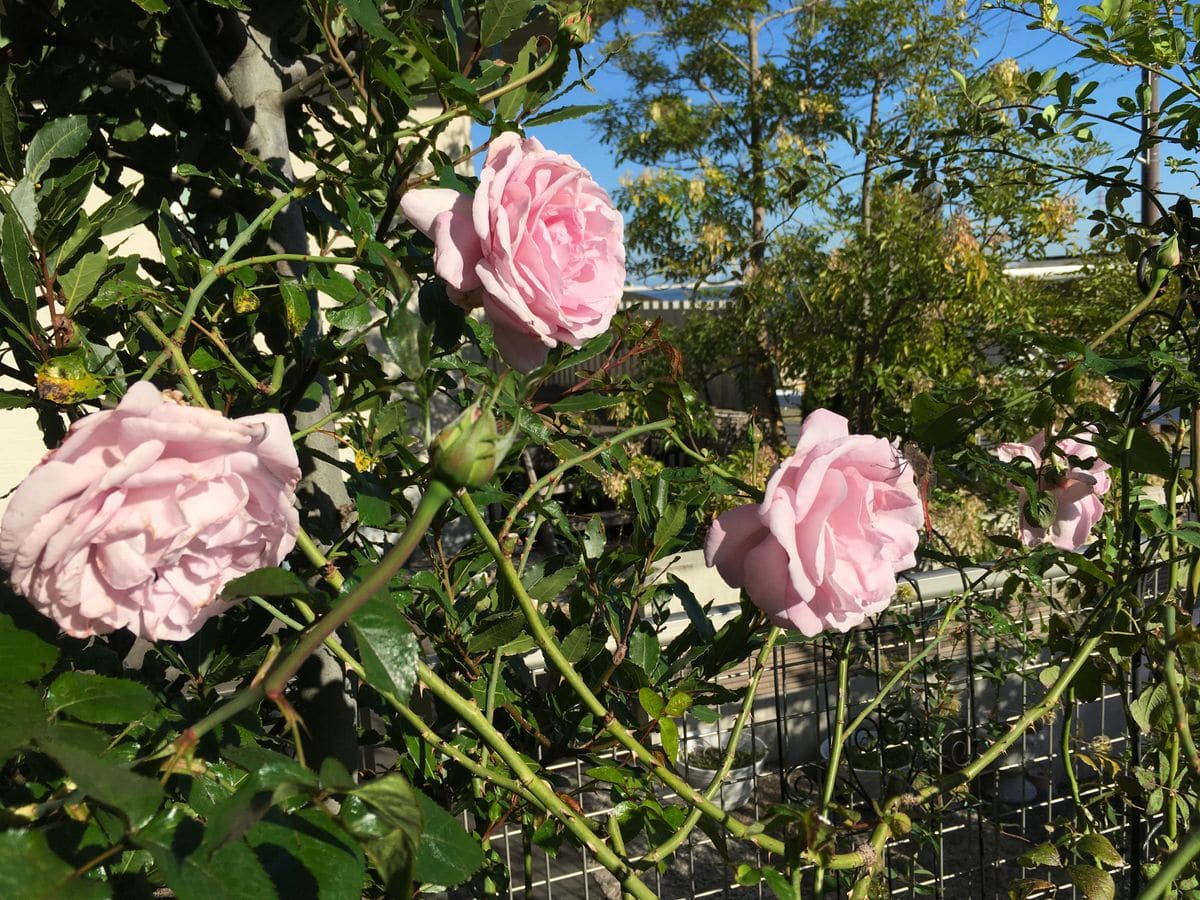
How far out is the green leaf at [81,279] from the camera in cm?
64

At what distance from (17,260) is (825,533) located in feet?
1.74

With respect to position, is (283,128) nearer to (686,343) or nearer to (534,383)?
(534,383)

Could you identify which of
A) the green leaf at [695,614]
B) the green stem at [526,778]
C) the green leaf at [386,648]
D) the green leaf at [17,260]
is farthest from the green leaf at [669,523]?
the green leaf at [17,260]

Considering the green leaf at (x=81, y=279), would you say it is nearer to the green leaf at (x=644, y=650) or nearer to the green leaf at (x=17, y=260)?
the green leaf at (x=17, y=260)

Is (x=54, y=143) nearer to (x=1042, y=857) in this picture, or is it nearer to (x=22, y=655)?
(x=22, y=655)

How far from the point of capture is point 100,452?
411 millimetres

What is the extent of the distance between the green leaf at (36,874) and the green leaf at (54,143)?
491 millimetres

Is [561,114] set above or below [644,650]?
above

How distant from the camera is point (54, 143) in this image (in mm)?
677

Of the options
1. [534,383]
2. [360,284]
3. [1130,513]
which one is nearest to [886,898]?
[1130,513]

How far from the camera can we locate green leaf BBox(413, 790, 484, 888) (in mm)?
425

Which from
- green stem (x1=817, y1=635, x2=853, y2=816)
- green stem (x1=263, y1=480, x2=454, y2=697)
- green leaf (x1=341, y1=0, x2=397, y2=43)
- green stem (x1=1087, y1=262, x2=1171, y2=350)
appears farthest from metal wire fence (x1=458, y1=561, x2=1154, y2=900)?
green leaf (x1=341, y1=0, x2=397, y2=43)

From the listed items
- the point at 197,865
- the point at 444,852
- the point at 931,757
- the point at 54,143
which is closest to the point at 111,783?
the point at 197,865

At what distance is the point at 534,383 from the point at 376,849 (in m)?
0.32
